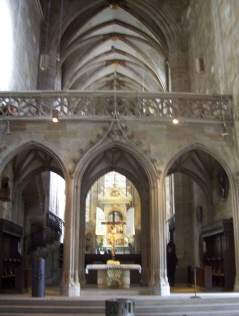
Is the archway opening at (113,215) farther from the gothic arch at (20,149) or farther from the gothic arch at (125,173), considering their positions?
the gothic arch at (20,149)

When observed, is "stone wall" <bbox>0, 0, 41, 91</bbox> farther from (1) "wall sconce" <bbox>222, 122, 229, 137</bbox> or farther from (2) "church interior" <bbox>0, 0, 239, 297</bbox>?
(1) "wall sconce" <bbox>222, 122, 229, 137</bbox>

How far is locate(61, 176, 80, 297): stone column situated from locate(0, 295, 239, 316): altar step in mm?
1663

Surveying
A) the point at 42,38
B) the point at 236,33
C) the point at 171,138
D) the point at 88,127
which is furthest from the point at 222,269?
the point at 42,38

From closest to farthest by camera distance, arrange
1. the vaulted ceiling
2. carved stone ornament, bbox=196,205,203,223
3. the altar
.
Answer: the altar < carved stone ornament, bbox=196,205,203,223 < the vaulted ceiling

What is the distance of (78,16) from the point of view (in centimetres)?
2169

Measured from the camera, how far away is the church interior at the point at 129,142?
1243cm

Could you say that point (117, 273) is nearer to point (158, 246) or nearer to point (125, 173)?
point (158, 246)

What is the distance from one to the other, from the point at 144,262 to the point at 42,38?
11743mm

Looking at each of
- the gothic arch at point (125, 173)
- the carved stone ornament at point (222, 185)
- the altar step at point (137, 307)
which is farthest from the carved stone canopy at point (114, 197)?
the altar step at point (137, 307)

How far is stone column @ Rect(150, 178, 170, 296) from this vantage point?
37.2 ft

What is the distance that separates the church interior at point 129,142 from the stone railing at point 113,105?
0.11 ft

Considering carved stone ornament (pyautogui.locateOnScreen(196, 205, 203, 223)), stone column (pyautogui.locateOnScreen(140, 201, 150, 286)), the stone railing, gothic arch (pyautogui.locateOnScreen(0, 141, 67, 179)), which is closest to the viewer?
gothic arch (pyautogui.locateOnScreen(0, 141, 67, 179))

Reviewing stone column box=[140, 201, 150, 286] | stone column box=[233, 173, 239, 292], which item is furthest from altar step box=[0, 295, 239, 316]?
stone column box=[140, 201, 150, 286]

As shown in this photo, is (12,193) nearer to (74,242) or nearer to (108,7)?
(74,242)
